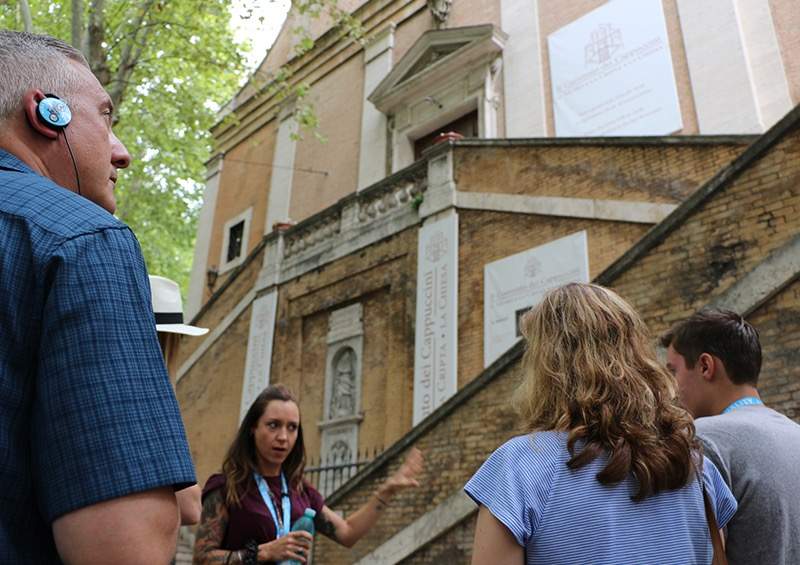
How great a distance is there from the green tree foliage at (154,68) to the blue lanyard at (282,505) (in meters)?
7.61

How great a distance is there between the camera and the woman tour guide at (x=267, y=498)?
3.02 metres

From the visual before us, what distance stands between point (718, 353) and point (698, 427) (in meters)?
0.39

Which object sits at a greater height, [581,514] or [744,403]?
[744,403]

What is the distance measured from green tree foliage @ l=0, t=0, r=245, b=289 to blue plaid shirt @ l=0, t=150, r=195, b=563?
29.8 ft

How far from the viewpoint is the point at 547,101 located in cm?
1401

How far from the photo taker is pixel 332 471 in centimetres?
1245

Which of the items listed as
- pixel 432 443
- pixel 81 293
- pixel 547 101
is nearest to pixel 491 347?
pixel 432 443

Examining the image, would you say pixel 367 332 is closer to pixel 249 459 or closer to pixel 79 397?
pixel 249 459

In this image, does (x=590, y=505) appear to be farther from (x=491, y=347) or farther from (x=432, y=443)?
(x=491, y=347)

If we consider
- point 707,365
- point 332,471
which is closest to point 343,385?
point 332,471

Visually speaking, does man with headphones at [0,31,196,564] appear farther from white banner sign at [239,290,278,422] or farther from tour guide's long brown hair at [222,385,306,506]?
white banner sign at [239,290,278,422]

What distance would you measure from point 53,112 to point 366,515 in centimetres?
278

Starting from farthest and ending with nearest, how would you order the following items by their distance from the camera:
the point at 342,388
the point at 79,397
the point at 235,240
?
the point at 235,240 → the point at 342,388 → the point at 79,397

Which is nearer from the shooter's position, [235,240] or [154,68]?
[154,68]
